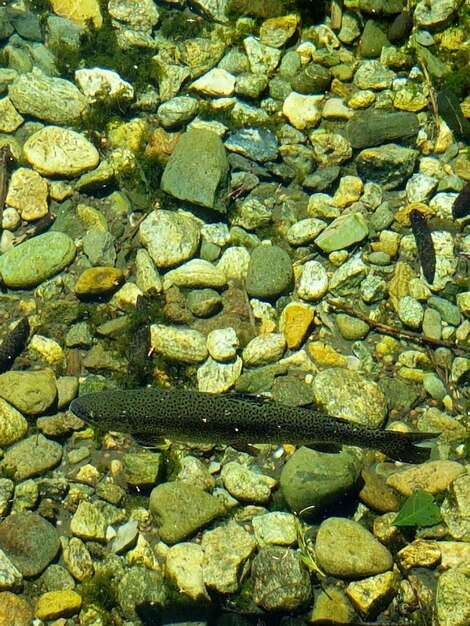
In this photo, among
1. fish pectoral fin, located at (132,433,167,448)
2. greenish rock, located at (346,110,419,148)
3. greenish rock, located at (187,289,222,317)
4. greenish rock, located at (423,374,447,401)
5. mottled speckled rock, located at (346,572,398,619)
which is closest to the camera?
fish pectoral fin, located at (132,433,167,448)

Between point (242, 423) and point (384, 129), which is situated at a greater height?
point (384, 129)

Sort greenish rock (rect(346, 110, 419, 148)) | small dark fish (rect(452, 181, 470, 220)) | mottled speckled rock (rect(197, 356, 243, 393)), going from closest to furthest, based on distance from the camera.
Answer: mottled speckled rock (rect(197, 356, 243, 393))
small dark fish (rect(452, 181, 470, 220))
greenish rock (rect(346, 110, 419, 148))

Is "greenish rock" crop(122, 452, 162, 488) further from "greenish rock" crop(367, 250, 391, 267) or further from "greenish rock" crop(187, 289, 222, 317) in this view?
"greenish rock" crop(367, 250, 391, 267)

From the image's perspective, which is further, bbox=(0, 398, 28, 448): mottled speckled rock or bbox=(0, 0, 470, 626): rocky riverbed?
bbox=(0, 398, 28, 448): mottled speckled rock

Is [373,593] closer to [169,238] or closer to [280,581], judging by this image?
[280,581]

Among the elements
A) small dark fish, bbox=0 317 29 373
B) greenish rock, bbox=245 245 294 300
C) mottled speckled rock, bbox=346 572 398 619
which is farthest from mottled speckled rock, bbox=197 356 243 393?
mottled speckled rock, bbox=346 572 398 619

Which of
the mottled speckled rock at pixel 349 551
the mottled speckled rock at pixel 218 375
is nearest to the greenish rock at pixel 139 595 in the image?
the mottled speckled rock at pixel 349 551

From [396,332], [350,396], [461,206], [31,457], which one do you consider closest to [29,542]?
[31,457]
